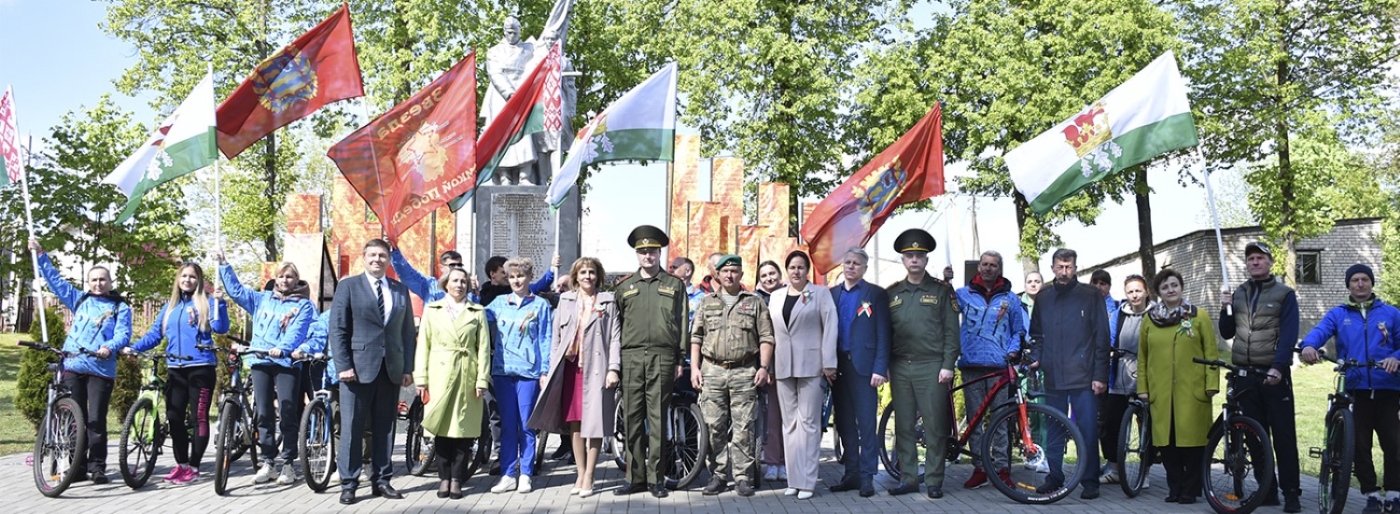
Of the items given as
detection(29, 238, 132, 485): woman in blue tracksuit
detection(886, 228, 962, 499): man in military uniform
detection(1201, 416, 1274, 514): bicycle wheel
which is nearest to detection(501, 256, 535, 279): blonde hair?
detection(886, 228, 962, 499): man in military uniform

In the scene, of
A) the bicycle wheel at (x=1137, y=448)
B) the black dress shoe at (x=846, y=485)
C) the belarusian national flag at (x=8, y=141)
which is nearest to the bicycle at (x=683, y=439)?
the black dress shoe at (x=846, y=485)

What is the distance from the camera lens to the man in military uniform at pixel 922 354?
331 inches

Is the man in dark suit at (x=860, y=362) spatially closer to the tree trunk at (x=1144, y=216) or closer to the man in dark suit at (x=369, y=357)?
the man in dark suit at (x=369, y=357)

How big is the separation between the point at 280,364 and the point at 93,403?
1.42m

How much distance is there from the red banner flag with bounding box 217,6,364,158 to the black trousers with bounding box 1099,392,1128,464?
705cm

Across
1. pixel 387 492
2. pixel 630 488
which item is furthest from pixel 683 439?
pixel 387 492

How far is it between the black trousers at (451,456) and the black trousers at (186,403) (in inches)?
82.2

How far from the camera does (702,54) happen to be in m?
29.4

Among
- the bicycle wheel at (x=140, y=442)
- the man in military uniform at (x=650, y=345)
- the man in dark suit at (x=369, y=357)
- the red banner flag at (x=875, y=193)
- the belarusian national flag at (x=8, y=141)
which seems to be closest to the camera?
the man in dark suit at (x=369, y=357)

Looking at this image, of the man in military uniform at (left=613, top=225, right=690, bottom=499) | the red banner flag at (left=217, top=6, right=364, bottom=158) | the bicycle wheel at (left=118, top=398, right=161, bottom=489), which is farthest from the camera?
the red banner flag at (left=217, top=6, right=364, bottom=158)

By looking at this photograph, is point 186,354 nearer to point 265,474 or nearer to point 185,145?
point 265,474

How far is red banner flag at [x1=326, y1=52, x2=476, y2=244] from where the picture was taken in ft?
33.5

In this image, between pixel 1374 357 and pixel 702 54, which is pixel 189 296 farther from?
pixel 702 54

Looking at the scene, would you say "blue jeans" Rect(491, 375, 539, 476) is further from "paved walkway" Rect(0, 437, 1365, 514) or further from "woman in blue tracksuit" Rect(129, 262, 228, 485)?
"woman in blue tracksuit" Rect(129, 262, 228, 485)
